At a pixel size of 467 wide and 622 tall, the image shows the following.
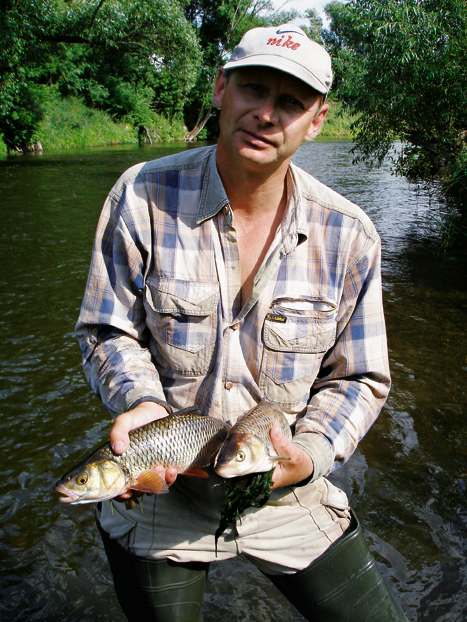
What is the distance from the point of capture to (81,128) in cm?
3688

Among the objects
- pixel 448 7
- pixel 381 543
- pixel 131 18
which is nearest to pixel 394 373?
pixel 381 543

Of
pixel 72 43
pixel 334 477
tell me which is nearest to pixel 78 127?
pixel 72 43

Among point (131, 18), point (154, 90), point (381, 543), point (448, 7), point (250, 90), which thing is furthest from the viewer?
point (154, 90)

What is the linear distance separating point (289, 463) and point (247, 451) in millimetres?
261

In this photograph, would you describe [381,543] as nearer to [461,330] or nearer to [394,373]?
[394,373]

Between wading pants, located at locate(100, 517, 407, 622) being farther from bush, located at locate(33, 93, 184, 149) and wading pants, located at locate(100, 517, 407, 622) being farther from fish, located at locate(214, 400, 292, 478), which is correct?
bush, located at locate(33, 93, 184, 149)

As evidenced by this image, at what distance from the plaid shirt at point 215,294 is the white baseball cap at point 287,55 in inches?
17.5

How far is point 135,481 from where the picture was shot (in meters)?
2.22

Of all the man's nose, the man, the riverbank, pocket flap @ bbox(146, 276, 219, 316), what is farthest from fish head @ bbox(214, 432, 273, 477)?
the riverbank

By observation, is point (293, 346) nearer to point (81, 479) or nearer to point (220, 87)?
point (81, 479)

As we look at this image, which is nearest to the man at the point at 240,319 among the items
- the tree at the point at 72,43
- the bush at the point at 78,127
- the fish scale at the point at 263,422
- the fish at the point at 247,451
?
the fish scale at the point at 263,422

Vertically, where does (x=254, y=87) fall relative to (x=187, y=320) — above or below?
above

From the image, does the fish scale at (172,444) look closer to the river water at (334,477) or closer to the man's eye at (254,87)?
the man's eye at (254,87)

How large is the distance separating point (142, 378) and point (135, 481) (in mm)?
425
